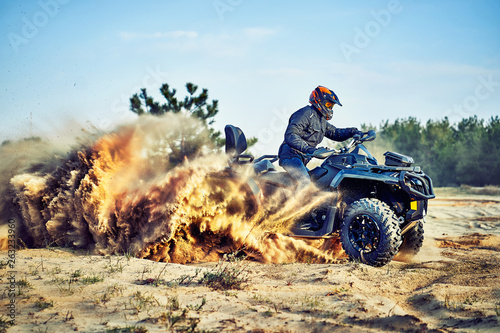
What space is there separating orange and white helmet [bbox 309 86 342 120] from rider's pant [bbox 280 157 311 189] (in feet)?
3.05

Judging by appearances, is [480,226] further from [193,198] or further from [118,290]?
[118,290]

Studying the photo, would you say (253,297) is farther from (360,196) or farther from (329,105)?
(329,105)

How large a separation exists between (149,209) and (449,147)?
33572 mm

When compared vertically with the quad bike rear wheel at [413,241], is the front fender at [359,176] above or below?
above

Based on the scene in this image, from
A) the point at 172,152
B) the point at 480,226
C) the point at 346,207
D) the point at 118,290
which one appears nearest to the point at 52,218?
the point at 118,290

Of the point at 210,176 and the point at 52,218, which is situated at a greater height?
the point at 210,176

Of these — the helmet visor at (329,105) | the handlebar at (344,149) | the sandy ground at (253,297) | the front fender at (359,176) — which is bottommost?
the sandy ground at (253,297)

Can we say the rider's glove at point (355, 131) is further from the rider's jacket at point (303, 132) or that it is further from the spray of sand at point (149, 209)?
the spray of sand at point (149, 209)

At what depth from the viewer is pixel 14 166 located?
26.4 ft

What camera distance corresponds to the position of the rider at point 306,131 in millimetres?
6828

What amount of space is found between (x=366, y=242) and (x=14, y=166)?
6.19 meters

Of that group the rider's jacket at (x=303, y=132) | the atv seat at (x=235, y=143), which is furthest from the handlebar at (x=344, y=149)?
the atv seat at (x=235, y=143)

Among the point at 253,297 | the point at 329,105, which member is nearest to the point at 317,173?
the point at 329,105

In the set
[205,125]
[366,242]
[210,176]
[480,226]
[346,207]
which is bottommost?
[480,226]
